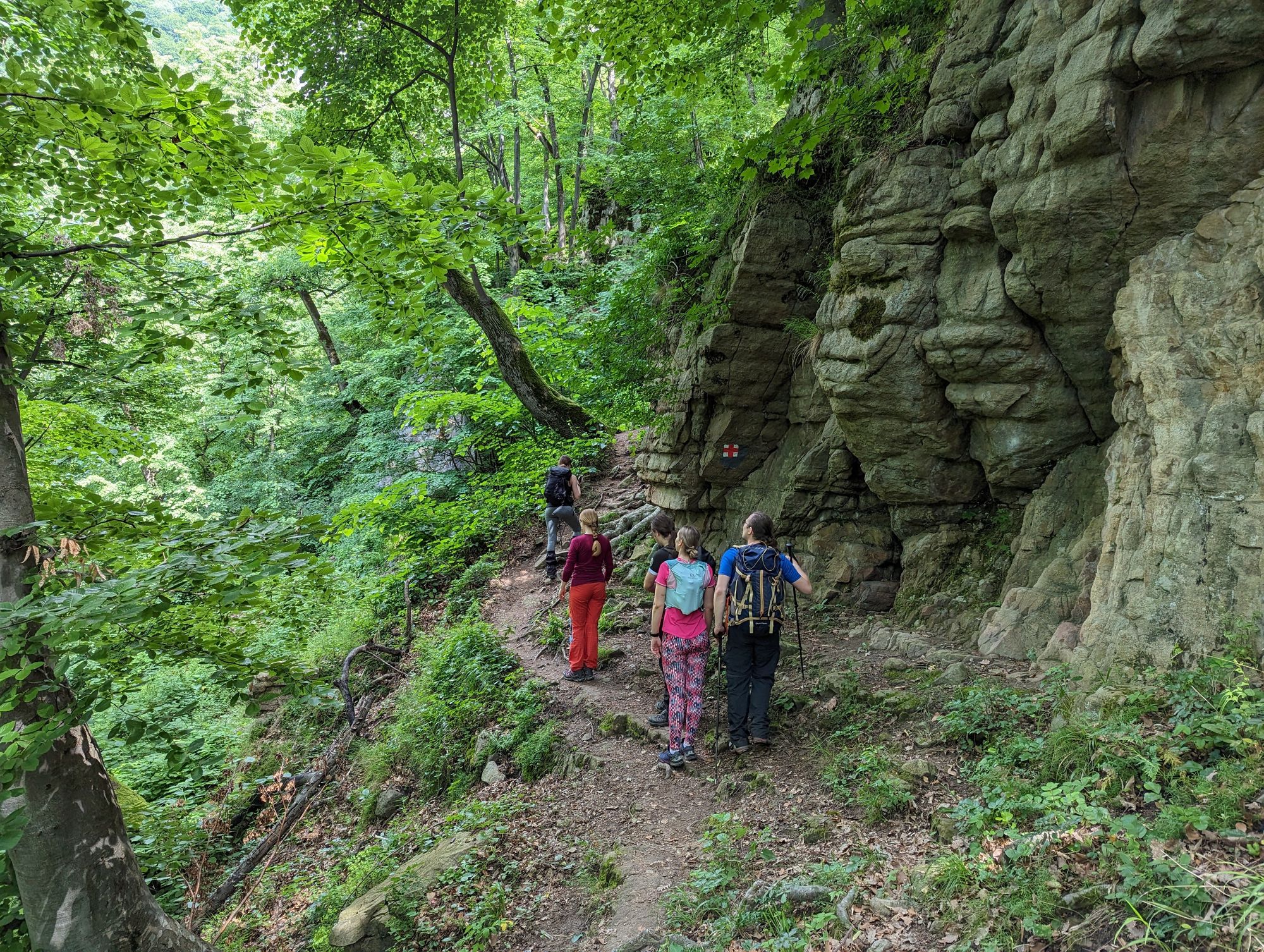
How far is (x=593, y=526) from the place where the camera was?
309 inches

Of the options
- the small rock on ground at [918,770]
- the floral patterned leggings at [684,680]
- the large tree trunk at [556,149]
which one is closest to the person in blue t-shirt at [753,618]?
the floral patterned leggings at [684,680]

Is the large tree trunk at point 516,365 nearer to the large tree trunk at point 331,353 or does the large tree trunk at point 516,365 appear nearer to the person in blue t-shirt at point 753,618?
the person in blue t-shirt at point 753,618

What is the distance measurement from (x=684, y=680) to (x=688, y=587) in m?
0.88

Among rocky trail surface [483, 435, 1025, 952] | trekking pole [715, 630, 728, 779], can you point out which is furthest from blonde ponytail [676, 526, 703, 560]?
rocky trail surface [483, 435, 1025, 952]

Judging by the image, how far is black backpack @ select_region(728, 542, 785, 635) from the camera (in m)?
5.82

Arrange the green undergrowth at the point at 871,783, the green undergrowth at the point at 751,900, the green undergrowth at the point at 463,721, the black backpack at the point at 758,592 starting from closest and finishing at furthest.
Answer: the green undergrowth at the point at 751,900
the green undergrowth at the point at 871,783
the black backpack at the point at 758,592
the green undergrowth at the point at 463,721

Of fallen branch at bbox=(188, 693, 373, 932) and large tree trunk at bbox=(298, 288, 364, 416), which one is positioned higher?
large tree trunk at bbox=(298, 288, 364, 416)

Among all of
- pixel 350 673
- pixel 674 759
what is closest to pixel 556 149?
pixel 350 673

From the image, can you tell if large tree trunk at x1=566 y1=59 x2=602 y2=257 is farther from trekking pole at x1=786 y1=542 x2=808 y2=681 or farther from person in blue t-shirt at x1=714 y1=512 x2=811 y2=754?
person in blue t-shirt at x1=714 y1=512 x2=811 y2=754

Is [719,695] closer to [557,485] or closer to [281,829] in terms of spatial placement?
[557,485]

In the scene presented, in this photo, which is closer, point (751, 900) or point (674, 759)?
point (751, 900)

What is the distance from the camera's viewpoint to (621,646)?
907 cm

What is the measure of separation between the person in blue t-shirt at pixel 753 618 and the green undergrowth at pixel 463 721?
2.31 meters

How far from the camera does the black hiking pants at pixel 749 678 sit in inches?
237
